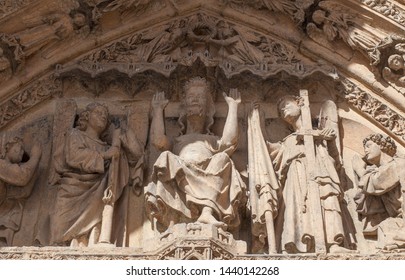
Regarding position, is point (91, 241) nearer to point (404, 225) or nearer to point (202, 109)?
point (202, 109)

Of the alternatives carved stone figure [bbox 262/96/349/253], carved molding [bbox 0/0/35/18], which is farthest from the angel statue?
carved molding [bbox 0/0/35/18]

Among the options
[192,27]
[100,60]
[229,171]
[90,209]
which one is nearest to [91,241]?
[90,209]

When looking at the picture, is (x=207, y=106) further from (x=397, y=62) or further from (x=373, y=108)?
(x=397, y=62)

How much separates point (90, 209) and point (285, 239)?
1704mm

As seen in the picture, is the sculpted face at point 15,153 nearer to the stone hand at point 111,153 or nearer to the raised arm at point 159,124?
the stone hand at point 111,153

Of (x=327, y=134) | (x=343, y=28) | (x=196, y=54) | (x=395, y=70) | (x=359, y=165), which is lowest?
(x=359, y=165)

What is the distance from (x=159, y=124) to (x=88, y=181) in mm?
855

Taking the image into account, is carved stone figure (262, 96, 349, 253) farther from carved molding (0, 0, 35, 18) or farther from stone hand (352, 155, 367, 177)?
carved molding (0, 0, 35, 18)

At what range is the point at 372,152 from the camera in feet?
26.8

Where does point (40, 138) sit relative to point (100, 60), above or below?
below

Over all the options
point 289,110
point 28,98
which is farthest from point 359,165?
point 28,98

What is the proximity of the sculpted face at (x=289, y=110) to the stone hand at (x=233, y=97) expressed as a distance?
1.39 feet

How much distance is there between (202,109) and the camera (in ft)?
27.8

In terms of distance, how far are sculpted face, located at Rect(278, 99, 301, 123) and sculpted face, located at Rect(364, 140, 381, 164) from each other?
721 mm
